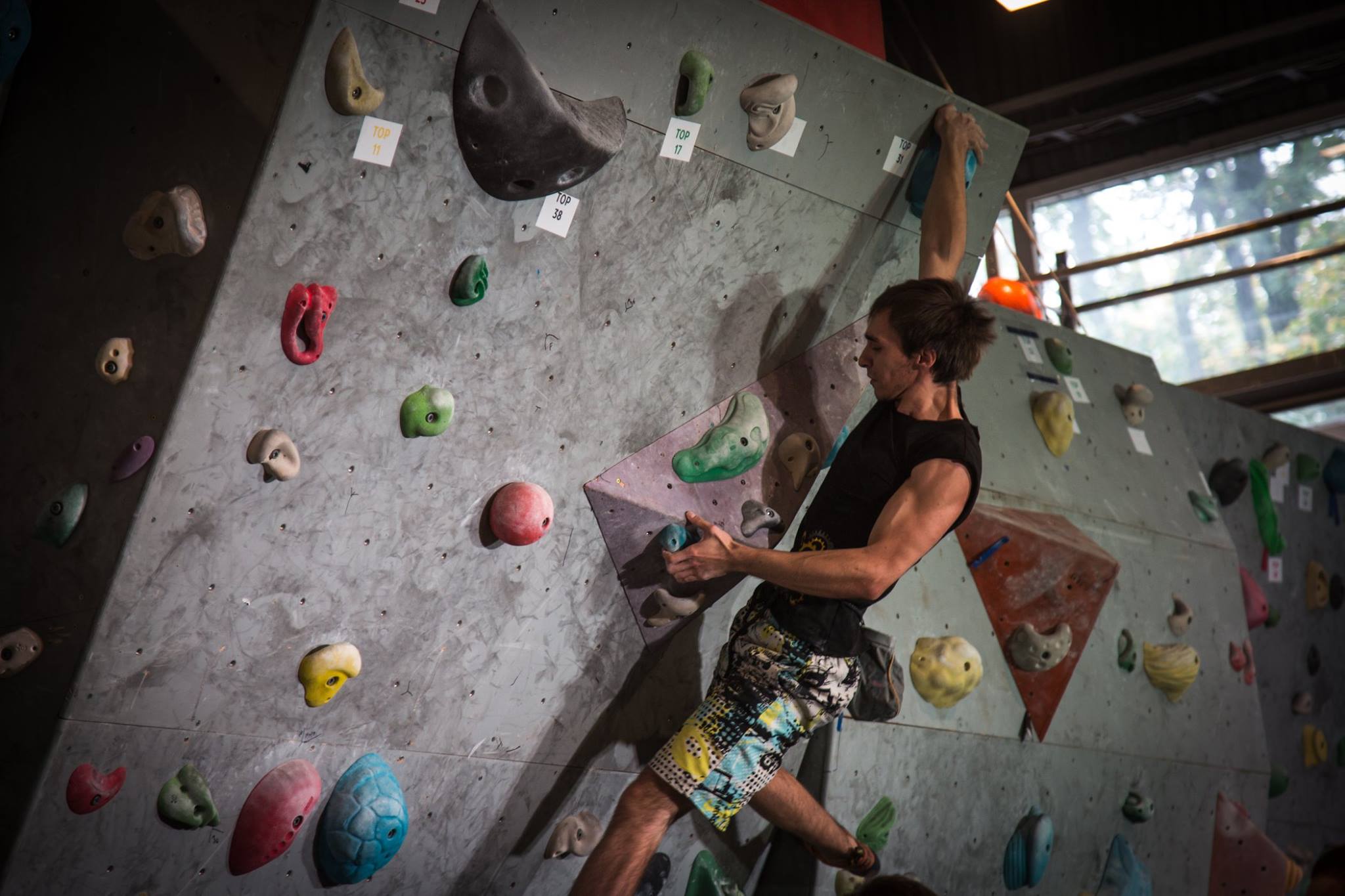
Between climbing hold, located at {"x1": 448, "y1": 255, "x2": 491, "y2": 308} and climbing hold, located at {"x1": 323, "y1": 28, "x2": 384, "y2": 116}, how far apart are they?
1.03 feet

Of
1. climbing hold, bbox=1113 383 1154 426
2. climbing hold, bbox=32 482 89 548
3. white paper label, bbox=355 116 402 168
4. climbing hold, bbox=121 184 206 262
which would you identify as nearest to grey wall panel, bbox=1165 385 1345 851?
climbing hold, bbox=1113 383 1154 426

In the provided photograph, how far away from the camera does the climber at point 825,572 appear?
2.11 meters

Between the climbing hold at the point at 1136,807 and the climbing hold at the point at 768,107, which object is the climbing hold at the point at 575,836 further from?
the climbing hold at the point at 1136,807

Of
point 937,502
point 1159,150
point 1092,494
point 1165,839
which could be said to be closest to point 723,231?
point 937,502

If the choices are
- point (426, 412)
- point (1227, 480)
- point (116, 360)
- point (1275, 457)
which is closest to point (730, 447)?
point (426, 412)

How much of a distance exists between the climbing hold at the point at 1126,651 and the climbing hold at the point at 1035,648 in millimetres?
316

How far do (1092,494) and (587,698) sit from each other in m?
1.76

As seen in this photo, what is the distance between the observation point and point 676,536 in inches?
93.3

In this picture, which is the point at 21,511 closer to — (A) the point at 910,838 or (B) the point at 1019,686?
(A) the point at 910,838

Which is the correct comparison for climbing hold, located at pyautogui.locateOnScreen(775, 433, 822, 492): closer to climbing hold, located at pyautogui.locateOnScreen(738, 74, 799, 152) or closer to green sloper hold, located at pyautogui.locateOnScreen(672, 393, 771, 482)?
green sloper hold, located at pyautogui.locateOnScreen(672, 393, 771, 482)

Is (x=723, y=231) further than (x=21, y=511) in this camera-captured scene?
Yes

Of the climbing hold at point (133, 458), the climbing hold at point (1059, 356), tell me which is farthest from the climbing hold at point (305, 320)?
the climbing hold at point (1059, 356)

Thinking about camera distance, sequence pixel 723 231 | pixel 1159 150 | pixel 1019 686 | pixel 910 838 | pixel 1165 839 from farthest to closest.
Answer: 1. pixel 1159 150
2. pixel 1165 839
3. pixel 1019 686
4. pixel 910 838
5. pixel 723 231

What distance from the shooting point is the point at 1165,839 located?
131 inches
